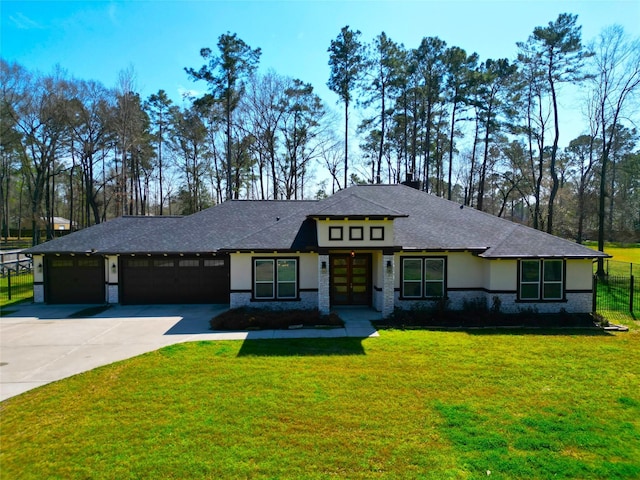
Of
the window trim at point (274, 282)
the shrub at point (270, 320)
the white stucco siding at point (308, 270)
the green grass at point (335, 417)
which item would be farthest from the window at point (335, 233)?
the green grass at point (335, 417)

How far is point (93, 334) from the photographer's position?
11312 mm

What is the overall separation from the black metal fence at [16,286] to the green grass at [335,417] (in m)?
12.9

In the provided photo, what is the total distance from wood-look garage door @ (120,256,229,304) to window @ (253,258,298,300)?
2.76 meters

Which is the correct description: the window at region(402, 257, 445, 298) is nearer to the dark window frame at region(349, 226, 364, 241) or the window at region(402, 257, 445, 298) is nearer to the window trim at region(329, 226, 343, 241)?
the dark window frame at region(349, 226, 364, 241)

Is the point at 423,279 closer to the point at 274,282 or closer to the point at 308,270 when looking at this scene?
the point at 308,270

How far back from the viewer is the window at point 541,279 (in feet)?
43.7

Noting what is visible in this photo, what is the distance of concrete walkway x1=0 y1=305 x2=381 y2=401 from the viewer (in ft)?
28.0

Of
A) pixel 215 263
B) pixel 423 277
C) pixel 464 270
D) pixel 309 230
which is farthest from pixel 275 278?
pixel 464 270

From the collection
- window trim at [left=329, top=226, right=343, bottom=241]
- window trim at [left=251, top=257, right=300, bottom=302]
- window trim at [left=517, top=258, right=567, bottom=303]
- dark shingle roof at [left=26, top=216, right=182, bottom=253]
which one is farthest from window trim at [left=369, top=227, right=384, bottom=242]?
dark shingle roof at [left=26, top=216, right=182, bottom=253]

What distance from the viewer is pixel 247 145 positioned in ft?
110

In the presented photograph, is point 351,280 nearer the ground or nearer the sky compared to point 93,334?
nearer the sky

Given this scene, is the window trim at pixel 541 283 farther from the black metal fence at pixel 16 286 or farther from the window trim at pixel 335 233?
the black metal fence at pixel 16 286

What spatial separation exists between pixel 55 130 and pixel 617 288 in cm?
4240

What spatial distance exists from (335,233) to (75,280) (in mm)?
12214
